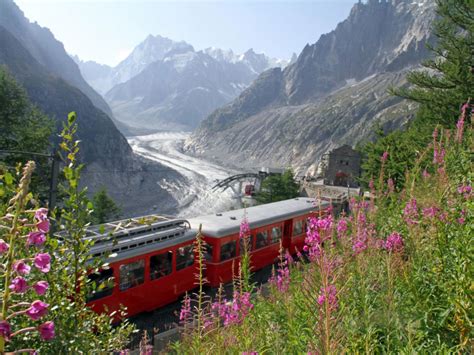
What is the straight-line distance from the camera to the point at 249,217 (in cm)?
1681

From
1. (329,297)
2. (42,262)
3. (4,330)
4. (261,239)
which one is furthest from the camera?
(261,239)

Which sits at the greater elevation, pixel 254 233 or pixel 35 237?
pixel 35 237

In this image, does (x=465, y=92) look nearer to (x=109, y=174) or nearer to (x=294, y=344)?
(x=294, y=344)

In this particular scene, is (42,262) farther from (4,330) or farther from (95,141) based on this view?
(95,141)

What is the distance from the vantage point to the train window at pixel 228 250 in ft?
50.0

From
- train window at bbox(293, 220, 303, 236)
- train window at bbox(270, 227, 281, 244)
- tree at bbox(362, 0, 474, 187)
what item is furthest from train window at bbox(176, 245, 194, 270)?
tree at bbox(362, 0, 474, 187)

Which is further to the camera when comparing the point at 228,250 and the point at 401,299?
the point at 228,250

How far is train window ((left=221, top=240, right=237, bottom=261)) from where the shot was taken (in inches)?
600

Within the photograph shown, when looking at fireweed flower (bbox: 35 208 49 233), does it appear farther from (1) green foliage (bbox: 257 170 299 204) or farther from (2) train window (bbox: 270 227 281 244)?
(1) green foliage (bbox: 257 170 299 204)

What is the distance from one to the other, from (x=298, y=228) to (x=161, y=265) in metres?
9.00

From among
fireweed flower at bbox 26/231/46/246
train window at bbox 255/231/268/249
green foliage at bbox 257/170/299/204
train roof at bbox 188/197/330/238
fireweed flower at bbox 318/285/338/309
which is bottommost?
green foliage at bbox 257/170/299/204

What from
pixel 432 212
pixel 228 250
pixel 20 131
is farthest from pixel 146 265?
pixel 20 131

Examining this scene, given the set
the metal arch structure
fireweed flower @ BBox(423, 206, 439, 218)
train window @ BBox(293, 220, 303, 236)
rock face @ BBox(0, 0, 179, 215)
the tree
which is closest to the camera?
fireweed flower @ BBox(423, 206, 439, 218)

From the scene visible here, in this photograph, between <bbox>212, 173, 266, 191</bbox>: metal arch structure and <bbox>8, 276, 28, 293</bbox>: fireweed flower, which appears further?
<bbox>212, 173, 266, 191</bbox>: metal arch structure
